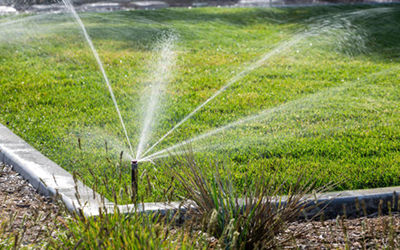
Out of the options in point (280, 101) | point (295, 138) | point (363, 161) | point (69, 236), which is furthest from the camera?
point (280, 101)

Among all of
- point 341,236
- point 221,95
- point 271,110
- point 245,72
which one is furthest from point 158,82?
point 341,236

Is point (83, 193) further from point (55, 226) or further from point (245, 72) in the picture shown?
point (245, 72)

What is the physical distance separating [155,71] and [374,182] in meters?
3.85

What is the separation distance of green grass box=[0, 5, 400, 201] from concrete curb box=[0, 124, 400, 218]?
0.49 feet

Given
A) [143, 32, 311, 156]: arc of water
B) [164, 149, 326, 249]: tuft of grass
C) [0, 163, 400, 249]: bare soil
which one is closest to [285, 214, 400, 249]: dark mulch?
[0, 163, 400, 249]: bare soil

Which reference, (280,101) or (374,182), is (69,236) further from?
(280,101)

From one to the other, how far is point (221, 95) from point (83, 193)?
2.89m

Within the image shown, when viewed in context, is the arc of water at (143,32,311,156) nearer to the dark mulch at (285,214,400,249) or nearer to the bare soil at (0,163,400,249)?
the bare soil at (0,163,400,249)

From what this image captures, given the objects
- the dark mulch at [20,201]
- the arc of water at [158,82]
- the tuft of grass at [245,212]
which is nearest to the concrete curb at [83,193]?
the dark mulch at [20,201]

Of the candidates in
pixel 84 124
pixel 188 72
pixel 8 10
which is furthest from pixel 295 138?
pixel 8 10

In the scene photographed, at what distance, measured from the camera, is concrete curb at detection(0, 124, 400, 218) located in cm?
294

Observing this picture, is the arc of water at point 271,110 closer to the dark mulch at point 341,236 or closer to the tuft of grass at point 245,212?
the tuft of grass at point 245,212

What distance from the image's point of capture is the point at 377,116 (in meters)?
5.12

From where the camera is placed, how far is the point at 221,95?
5855 mm
